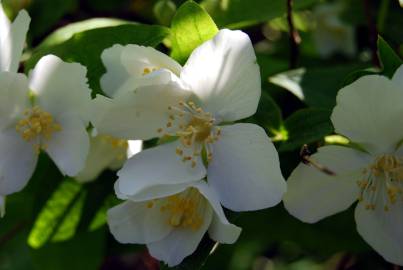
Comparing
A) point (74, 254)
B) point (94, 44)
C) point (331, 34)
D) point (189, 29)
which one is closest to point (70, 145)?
point (94, 44)

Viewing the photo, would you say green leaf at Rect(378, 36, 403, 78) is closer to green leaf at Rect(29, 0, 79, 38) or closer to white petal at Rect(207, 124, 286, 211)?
white petal at Rect(207, 124, 286, 211)

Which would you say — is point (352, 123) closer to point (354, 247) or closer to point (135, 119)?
point (135, 119)

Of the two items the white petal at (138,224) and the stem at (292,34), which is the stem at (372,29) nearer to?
the stem at (292,34)

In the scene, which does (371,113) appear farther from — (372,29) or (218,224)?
(372,29)

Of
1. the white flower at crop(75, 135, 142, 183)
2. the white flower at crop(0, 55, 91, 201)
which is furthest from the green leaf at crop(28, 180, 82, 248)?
the white flower at crop(0, 55, 91, 201)

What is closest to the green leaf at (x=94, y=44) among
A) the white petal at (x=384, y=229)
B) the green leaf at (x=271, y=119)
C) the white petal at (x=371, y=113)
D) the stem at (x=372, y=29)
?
the green leaf at (x=271, y=119)

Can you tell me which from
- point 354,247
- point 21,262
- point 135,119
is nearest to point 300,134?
point 135,119
